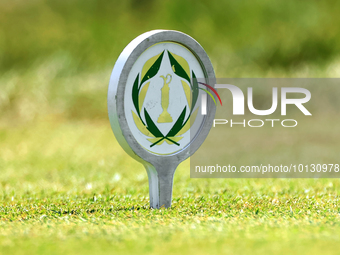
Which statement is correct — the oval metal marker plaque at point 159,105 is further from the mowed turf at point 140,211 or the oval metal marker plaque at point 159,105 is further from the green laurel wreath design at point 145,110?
the mowed turf at point 140,211

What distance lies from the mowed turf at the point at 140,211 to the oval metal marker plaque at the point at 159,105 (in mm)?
643

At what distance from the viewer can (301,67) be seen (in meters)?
17.4

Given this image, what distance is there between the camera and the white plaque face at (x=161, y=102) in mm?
5656

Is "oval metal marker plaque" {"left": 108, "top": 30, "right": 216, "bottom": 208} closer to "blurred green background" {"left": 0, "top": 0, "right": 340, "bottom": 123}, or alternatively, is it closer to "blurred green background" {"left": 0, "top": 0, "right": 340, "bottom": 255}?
"blurred green background" {"left": 0, "top": 0, "right": 340, "bottom": 255}

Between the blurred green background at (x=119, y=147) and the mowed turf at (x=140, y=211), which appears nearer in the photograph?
the mowed turf at (x=140, y=211)

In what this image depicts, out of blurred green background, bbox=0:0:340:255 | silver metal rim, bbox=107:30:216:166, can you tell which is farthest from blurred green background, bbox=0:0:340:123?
silver metal rim, bbox=107:30:216:166

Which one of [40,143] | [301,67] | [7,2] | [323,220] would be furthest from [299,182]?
[7,2]

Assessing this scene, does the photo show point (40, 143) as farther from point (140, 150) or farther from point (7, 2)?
point (7, 2)

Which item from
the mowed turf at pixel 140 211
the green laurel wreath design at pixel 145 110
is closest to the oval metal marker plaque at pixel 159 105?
the green laurel wreath design at pixel 145 110

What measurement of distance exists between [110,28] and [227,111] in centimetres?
656

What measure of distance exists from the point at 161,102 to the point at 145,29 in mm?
13489

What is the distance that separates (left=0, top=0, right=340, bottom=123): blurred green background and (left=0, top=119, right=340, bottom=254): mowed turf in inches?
286

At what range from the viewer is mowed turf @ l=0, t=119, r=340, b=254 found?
4.24 m

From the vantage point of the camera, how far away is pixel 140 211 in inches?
227
